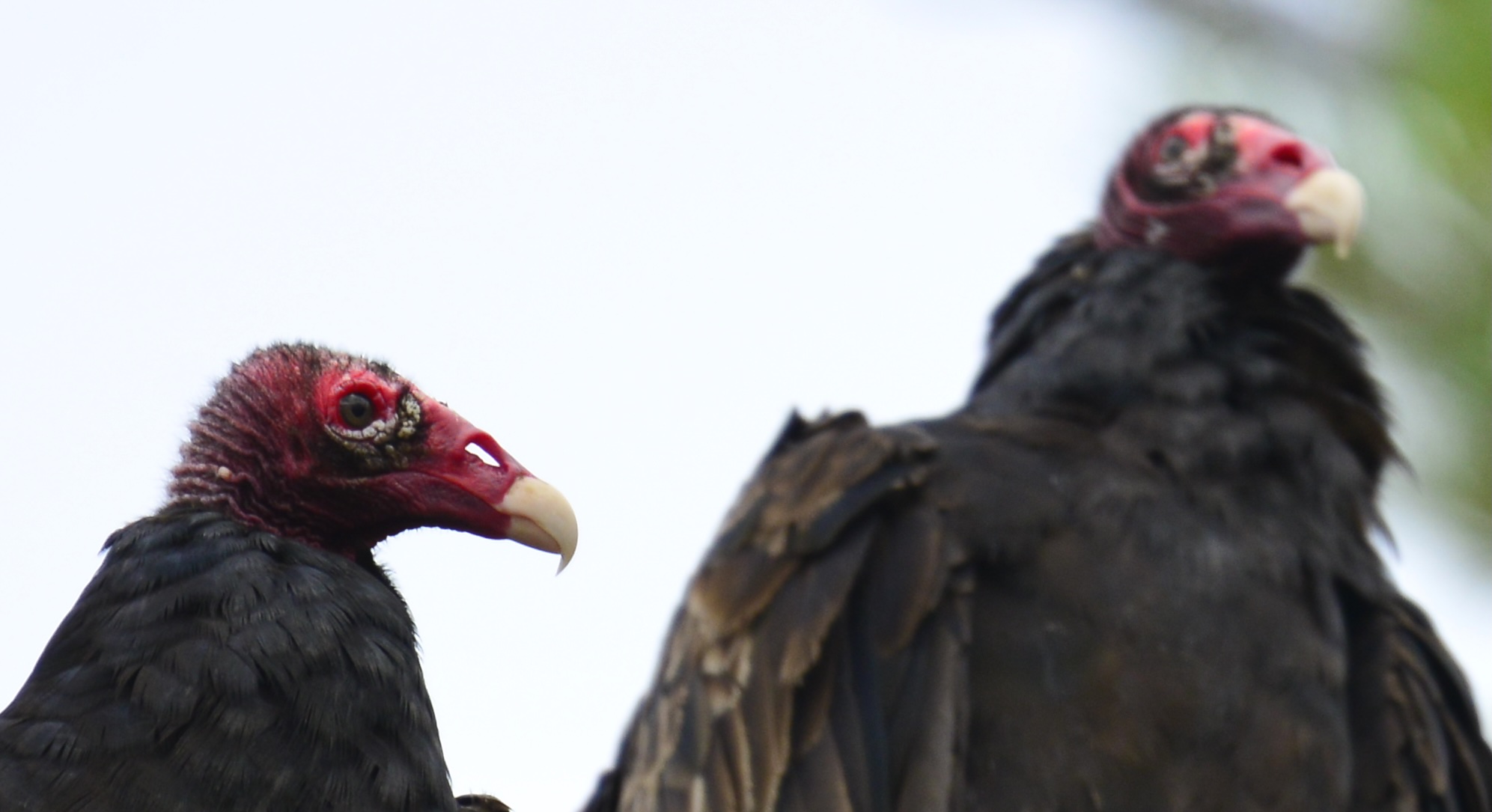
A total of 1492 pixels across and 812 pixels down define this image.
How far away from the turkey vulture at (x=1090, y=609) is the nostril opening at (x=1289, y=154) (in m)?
0.11

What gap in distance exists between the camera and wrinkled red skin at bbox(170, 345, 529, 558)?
371 cm

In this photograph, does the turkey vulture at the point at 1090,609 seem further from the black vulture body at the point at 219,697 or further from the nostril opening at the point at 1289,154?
the black vulture body at the point at 219,697

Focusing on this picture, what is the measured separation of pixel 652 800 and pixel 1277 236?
5.31ft

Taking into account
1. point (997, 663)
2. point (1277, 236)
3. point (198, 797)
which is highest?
point (1277, 236)

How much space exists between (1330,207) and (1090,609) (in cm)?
96

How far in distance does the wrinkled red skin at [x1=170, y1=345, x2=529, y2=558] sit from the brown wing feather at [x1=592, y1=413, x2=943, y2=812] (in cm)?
62

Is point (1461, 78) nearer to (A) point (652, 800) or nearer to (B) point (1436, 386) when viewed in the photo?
(B) point (1436, 386)

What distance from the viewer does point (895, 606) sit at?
3.21 meters

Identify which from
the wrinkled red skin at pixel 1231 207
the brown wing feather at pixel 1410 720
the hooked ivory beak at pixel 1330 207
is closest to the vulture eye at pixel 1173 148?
the wrinkled red skin at pixel 1231 207

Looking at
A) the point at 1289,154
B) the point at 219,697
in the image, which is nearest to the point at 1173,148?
the point at 1289,154

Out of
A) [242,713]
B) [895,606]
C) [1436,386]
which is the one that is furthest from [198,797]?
[1436,386]

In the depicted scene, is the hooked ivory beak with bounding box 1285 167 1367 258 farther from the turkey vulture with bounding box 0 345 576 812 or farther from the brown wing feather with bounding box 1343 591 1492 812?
the turkey vulture with bounding box 0 345 576 812

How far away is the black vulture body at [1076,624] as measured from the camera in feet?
10.3

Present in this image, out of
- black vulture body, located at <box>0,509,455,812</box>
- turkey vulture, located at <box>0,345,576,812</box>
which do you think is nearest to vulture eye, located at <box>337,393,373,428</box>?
turkey vulture, located at <box>0,345,576,812</box>
